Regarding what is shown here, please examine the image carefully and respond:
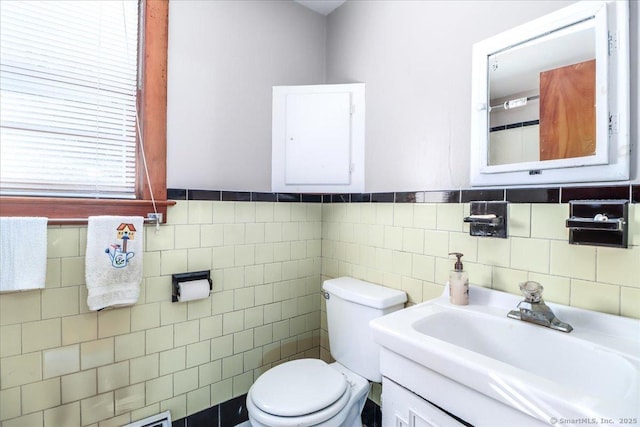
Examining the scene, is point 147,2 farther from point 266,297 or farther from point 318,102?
point 266,297

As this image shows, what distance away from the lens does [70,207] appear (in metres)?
1.29

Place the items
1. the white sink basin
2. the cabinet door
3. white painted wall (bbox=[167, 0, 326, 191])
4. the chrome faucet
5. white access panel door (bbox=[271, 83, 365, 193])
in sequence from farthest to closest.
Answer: white access panel door (bbox=[271, 83, 365, 193]) → white painted wall (bbox=[167, 0, 326, 191]) → the chrome faucet → the cabinet door → the white sink basin

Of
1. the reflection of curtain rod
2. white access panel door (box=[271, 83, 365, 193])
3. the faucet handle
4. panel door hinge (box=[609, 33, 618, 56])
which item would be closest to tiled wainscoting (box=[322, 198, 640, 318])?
the faucet handle

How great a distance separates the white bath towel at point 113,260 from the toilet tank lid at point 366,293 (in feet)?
2.95

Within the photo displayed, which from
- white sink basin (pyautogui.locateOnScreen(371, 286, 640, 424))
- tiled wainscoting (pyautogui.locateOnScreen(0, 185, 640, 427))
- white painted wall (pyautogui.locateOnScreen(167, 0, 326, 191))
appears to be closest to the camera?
white sink basin (pyautogui.locateOnScreen(371, 286, 640, 424))

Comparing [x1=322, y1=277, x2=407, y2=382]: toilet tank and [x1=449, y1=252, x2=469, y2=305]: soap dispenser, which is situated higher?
[x1=449, y1=252, x2=469, y2=305]: soap dispenser

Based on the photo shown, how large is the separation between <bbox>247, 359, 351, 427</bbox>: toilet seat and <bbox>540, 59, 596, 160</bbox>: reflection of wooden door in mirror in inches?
46.6

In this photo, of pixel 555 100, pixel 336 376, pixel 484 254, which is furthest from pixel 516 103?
pixel 336 376

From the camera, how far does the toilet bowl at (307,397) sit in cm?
120

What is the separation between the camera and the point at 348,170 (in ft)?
5.87

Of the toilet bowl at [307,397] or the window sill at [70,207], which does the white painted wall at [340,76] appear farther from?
the toilet bowl at [307,397]

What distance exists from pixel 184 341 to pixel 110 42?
1.42 m

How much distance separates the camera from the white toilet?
3.99ft

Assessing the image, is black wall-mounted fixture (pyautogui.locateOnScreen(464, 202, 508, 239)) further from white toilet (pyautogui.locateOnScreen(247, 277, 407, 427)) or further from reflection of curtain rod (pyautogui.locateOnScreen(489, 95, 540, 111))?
white toilet (pyautogui.locateOnScreen(247, 277, 407, 427))
